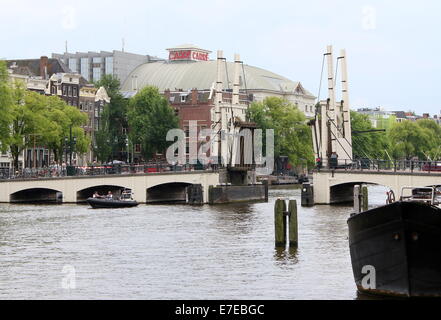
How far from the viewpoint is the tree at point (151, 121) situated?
148 m

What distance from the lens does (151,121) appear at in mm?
148500

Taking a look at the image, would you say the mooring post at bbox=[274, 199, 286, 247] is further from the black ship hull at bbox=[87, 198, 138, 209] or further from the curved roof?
the curved roof

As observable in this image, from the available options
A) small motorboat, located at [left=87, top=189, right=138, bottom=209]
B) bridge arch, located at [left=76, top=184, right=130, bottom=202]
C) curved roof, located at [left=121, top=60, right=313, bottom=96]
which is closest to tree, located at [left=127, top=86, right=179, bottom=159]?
curved roof, located at [left=121, top=60, right=313, bottom=96]

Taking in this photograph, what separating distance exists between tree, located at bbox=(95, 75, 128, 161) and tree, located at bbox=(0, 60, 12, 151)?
42.4 metres

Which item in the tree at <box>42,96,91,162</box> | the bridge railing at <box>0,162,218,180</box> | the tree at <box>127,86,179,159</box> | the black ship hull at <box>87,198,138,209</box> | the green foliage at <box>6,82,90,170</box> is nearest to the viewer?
the black ship hull at <box>87,198,138,209</box>

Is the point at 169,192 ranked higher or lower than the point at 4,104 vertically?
lower

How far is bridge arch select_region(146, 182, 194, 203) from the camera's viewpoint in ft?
321

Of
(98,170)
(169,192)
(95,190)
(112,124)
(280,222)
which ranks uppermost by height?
(112,124)

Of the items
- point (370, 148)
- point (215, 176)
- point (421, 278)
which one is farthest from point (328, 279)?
point (370, 148)

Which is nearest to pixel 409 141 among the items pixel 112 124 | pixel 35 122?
pixel 112 124

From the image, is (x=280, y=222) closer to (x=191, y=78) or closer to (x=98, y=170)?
(x=98, y=170)

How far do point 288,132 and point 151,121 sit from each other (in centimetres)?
2319
